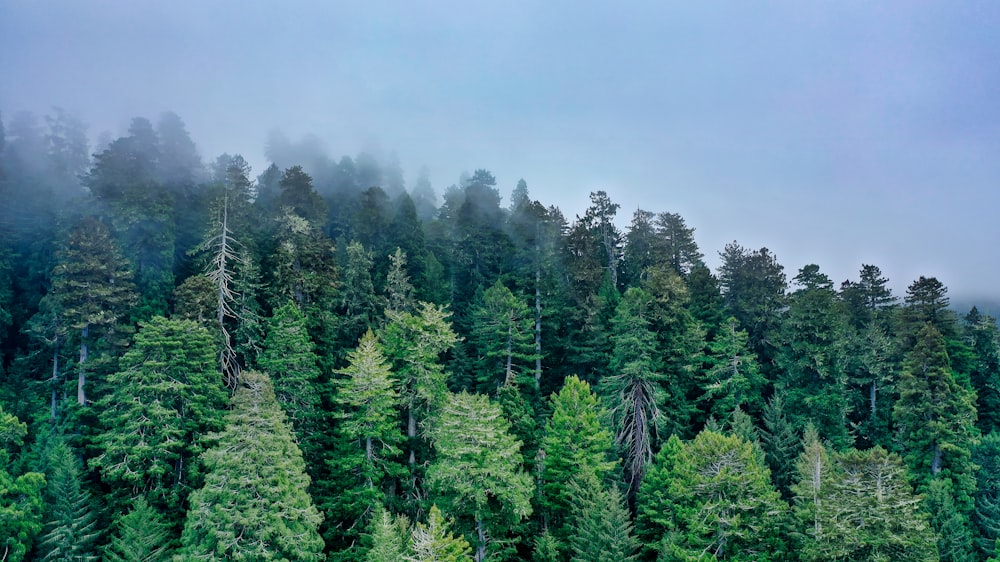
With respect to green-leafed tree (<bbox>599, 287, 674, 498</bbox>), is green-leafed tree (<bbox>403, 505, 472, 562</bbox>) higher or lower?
lower

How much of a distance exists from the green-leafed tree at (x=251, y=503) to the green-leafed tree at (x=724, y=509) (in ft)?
57.5

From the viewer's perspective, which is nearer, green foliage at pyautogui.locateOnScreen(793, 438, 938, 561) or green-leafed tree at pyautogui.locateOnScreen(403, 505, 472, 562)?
green-leafed tree at pyautogui.locateOnScreen(403, 505, 472, 562)

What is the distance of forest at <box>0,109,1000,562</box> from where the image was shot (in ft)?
83.5

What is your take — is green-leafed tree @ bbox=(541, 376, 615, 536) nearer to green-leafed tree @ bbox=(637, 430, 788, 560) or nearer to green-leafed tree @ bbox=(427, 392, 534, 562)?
green-leafed tree @ bbox=(427, 392, 534, 562)

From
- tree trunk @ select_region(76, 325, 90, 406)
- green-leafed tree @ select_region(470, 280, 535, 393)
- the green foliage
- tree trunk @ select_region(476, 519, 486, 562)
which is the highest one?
green-leafed tree @ select_region(470, 280, 535, 393)

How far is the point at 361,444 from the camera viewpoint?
32.2 metres

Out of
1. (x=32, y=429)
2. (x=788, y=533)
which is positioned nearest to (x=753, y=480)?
(x=788, y=533)

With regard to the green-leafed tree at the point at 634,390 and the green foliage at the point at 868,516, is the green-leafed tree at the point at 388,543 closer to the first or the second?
the green-leafed tree at the point at 634,390

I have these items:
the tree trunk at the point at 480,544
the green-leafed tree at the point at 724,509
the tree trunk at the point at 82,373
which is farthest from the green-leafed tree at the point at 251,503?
the green-leafed tree at the point at 724,509

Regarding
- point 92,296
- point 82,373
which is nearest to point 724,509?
point 82,373

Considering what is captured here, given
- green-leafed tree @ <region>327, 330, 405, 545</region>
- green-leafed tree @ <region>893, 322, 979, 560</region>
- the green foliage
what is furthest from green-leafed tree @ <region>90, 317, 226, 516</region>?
green-leafed tree @ <region>893, 322, 979, 560</region>

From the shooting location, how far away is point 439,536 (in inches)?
963

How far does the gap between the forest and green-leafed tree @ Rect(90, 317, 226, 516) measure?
156mm

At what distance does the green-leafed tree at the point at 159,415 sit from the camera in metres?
28.2
